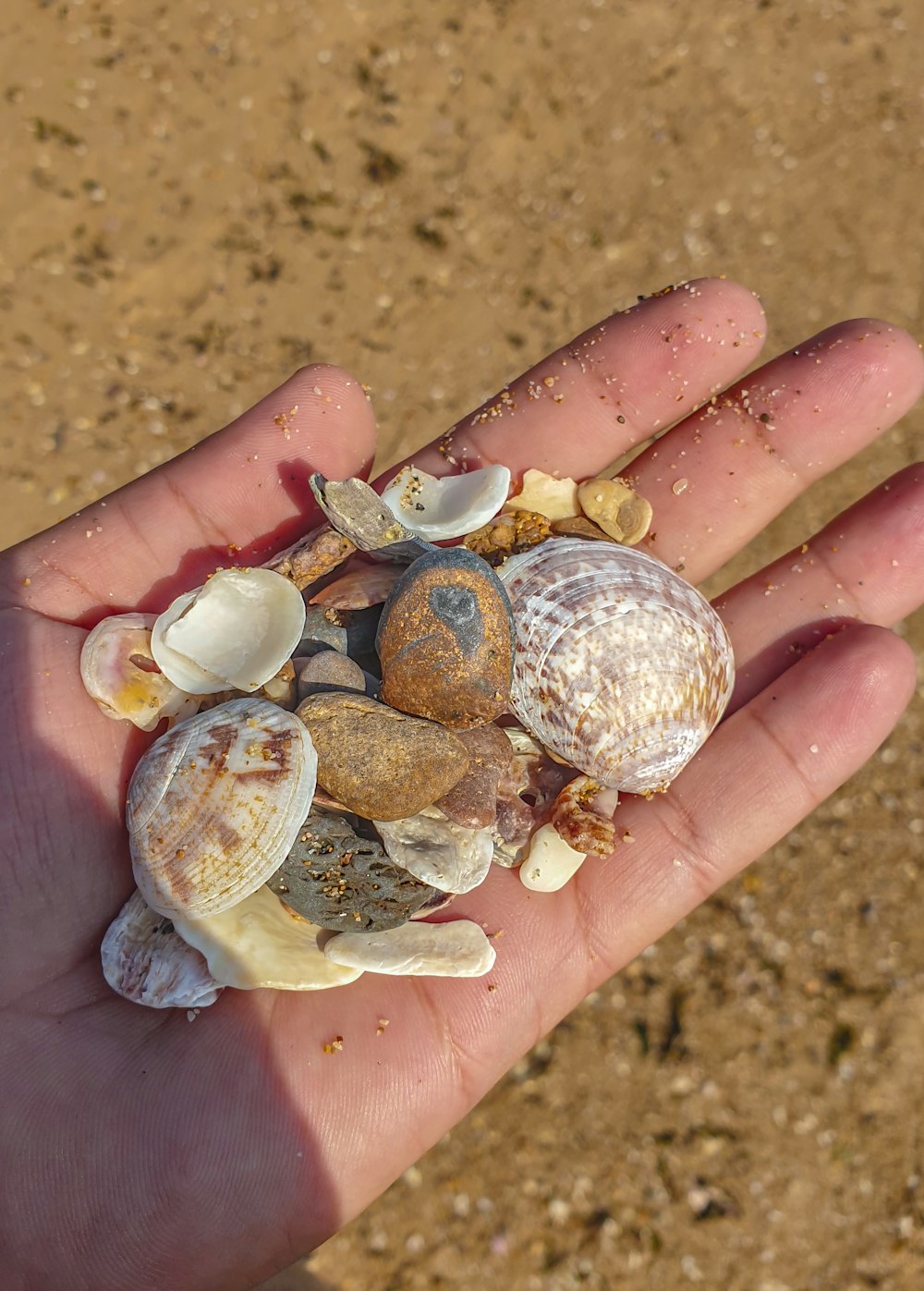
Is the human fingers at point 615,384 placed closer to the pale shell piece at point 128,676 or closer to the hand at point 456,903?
the hand at point 456,903

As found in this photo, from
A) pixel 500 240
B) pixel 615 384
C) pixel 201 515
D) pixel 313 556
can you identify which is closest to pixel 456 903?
pixel 313 556

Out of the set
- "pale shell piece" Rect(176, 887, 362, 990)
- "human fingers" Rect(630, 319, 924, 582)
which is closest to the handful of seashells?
"pale shell piece" Rect(176, 887, 362, 990)

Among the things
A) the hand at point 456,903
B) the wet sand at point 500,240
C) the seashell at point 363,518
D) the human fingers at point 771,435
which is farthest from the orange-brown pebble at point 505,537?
the wet sand at point 500,240

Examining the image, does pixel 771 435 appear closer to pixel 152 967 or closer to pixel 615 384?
pixel 615 384

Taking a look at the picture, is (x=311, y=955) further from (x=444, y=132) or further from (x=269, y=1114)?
(x=444, y=132)

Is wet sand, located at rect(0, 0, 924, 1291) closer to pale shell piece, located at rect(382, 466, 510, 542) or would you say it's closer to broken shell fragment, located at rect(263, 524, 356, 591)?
pale shell piece, located at rect(382, 466, 510, 542)

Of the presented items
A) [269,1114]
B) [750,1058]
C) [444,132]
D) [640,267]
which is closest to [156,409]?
[444,132]
